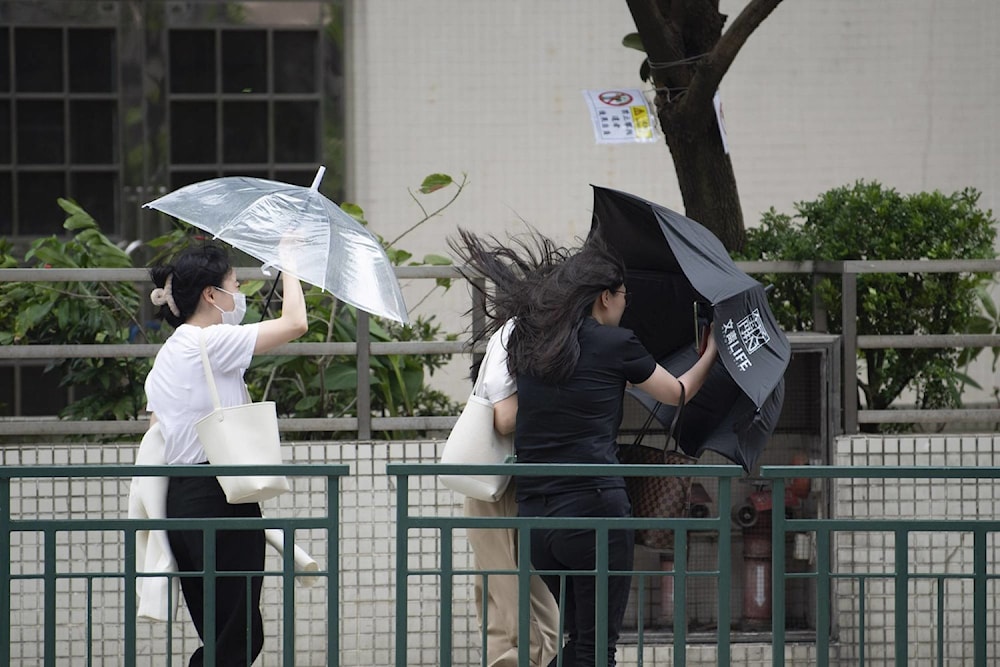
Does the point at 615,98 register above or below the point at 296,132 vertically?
below

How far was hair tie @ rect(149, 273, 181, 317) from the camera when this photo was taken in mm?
4648

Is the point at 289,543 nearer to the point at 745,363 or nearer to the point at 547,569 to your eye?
the point at 547,569

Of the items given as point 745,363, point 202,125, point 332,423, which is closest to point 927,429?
point 745,363

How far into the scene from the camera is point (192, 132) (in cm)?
875

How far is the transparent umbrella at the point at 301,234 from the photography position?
4465 millimetres

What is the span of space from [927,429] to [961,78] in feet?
9.92

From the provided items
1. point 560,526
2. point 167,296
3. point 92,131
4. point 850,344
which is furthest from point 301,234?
point 92,131

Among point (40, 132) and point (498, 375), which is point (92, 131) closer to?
point (40, 132)

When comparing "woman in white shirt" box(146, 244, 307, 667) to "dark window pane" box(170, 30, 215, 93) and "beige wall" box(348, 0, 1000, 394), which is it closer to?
"beige wall" box(348, 0, 1000, 394)

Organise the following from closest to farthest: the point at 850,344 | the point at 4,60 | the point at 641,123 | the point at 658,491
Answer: the point at 658,491 → the point at 850,344 → the point at 641,123 → the point at 4,60

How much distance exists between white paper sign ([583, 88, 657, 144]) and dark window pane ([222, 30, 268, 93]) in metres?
3.11

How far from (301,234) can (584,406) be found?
1.14 meters

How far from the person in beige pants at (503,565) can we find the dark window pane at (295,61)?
15.0 feet

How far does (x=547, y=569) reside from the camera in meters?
4.46
